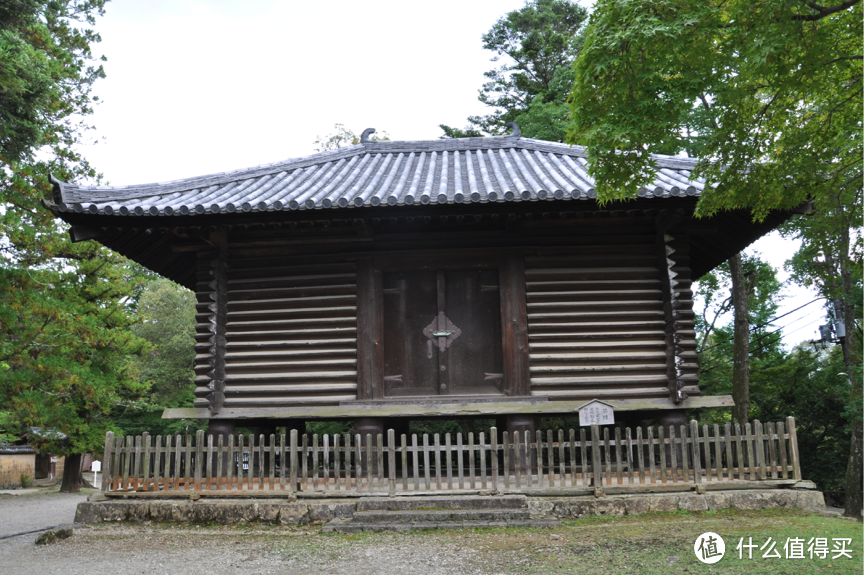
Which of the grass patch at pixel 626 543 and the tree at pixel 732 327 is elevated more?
the tree at pixel 732 327

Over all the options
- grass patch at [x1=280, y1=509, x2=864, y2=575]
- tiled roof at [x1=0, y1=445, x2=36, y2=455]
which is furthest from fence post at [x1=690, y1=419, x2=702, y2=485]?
tiled roof at [x1=0, y1=445, x2=36, y2=455]

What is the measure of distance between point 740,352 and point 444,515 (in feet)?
50.8

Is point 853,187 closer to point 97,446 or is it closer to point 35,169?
point 35,169

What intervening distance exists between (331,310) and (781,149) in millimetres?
7023

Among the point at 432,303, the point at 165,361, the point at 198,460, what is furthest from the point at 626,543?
the point at 165,361

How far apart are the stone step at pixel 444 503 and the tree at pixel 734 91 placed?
418cm

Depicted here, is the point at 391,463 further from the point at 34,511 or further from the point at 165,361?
the point at 165,361

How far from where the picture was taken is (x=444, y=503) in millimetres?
8289

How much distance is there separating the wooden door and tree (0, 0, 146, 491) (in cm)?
775

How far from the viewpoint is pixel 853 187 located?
6391 mm

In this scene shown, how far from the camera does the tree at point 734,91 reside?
503 cm

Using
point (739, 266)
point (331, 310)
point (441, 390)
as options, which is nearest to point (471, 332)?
point (441, 390)

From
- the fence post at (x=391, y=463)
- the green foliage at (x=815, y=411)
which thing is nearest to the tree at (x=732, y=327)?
the green foliage at (x=815, y=411)

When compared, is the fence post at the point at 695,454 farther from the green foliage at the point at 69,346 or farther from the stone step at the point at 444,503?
the green foliage at the point at 69,346
